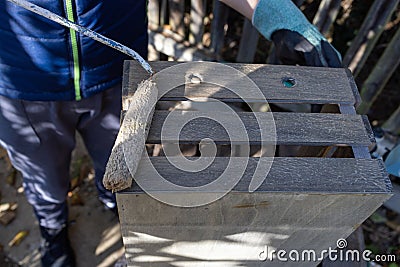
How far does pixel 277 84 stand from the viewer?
3.62ft

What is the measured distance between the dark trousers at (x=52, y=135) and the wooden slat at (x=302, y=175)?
23.0 inches

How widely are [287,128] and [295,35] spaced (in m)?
0.38

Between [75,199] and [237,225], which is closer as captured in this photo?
[237,225]

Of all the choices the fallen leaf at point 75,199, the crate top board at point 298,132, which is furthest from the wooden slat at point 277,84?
the fallen leaf at point 75,199

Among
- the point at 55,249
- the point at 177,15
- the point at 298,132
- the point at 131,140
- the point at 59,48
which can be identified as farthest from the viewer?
the point at 177,15

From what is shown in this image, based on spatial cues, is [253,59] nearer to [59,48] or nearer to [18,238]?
[59,48]

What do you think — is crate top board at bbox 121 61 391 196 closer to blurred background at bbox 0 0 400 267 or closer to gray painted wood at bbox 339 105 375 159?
gray painted wood at bbox 339 105 375 159

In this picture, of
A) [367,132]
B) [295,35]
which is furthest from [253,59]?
[367,132]

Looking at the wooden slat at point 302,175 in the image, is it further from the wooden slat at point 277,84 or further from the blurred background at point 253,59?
the blurred background at point 253,59

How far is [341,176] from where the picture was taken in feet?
3.10

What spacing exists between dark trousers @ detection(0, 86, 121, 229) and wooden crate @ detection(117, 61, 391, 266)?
0.40m

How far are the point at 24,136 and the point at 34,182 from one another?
28 centimetres

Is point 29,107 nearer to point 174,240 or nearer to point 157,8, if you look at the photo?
point 174,240

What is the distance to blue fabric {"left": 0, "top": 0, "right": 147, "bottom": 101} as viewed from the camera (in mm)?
1129
